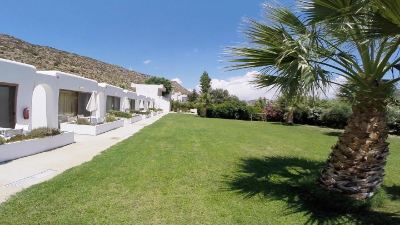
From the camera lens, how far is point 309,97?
5.21 meters

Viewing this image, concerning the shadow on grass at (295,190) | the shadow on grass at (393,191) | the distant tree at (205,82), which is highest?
the distant tree at (205,82)

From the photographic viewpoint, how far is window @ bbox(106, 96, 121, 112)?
29.5m

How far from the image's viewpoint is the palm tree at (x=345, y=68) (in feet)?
18.7

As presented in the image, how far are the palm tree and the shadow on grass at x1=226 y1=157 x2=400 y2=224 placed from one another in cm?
36

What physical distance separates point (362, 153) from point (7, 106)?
13.0m

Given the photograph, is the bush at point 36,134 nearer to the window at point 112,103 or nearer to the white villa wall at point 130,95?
the window at point 112,103

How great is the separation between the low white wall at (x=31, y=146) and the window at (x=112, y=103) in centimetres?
1652

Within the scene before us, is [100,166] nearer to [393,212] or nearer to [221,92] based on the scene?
[393,212]

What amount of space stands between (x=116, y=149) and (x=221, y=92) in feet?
221

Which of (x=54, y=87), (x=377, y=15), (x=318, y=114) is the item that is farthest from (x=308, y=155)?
(x=318, y=114)

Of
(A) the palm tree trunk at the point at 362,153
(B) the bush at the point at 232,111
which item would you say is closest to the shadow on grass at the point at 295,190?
(A) the palm tree trunk at the point at 362,153

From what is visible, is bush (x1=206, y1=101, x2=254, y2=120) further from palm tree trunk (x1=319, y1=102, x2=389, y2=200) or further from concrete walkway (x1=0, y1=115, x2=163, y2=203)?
palm tree trunk (x1=319, y1=102, x2=389, y2=200)

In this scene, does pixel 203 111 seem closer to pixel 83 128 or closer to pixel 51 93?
pixel 83 128

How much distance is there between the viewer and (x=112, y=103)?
1219 inches
